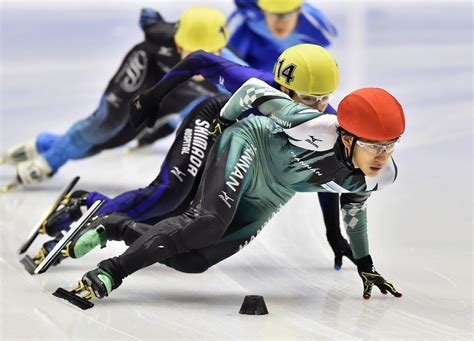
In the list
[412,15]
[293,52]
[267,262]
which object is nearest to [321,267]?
[267,262]

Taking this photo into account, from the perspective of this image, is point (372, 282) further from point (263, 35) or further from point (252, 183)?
point (263, 35)

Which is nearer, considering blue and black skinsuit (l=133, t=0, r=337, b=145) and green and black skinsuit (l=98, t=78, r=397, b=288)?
green and black skinsuit (l=98, t=78, r=397, b=288)

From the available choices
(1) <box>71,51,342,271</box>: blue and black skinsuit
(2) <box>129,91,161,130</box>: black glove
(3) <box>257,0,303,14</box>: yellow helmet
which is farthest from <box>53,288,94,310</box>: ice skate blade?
(3) <box>257,0,303,14</box>: yellow helmet

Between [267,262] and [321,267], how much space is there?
0.28m

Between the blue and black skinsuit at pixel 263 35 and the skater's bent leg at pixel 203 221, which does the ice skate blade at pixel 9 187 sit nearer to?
the blue and black skinsuit at pixel 263 35

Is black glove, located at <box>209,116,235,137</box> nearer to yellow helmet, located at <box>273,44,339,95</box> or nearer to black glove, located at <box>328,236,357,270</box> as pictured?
yellow helmet, located at <box>273,44,339,95</box>

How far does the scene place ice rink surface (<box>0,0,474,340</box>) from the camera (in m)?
4.41

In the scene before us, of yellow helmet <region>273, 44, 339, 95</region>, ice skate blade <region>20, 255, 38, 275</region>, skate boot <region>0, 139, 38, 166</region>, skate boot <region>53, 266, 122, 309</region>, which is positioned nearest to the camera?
skate boot <region>53, 266, 122, 309</region>

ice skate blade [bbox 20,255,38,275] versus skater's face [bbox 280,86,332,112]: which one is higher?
skater's face [bbox 280,86,332,112]

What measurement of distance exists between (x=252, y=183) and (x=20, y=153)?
2971 millimetres

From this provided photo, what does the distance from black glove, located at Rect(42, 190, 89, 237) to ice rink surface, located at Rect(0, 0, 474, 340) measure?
207 millimetres

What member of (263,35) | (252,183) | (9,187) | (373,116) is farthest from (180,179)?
(263,35)

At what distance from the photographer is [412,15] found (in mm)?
13977

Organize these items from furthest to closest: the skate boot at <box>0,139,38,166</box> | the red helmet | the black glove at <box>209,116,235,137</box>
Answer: the skate boot at <box>0,139,38,166</box>, the black glove at <box>209,116,235,137</box>, the red helmet
